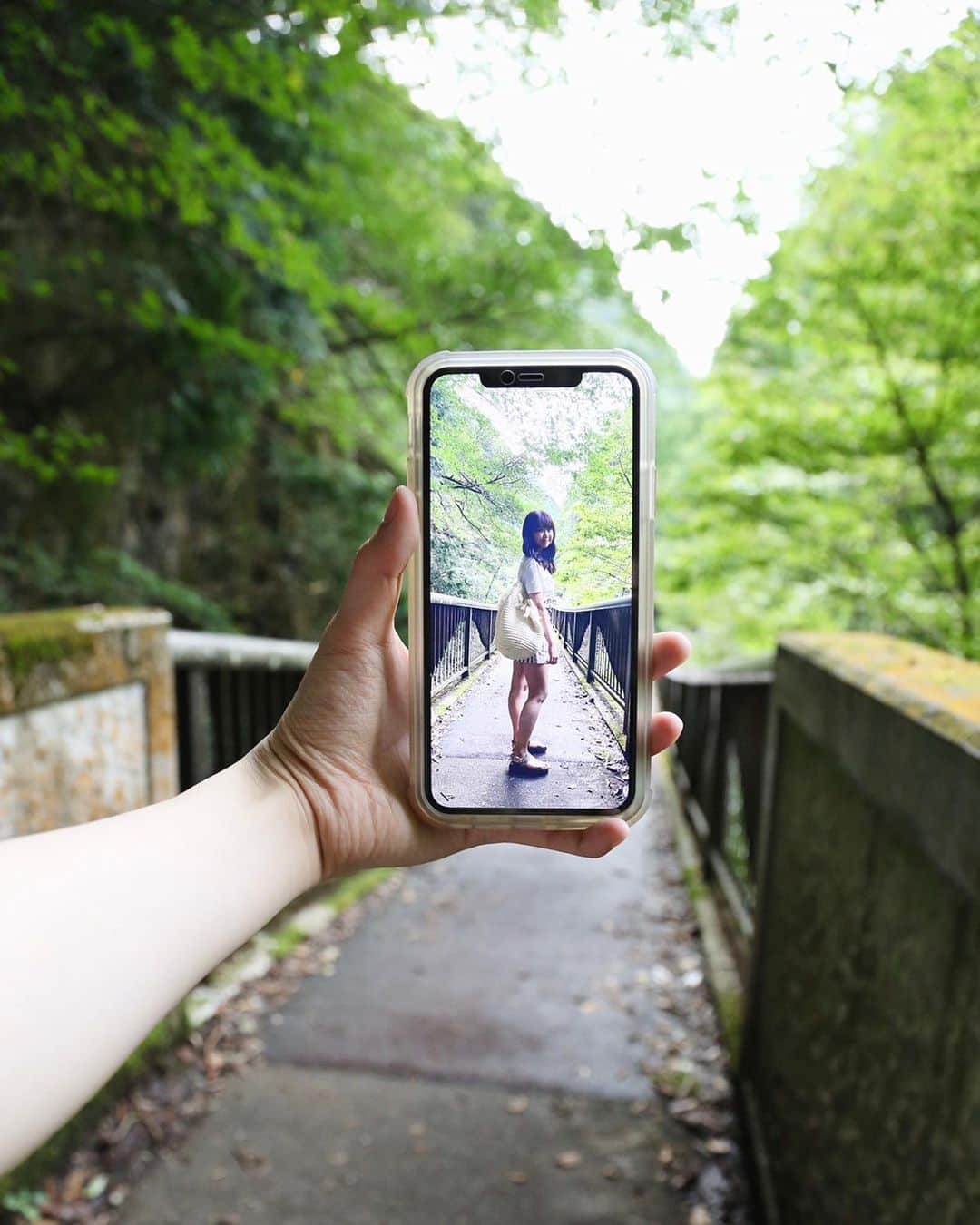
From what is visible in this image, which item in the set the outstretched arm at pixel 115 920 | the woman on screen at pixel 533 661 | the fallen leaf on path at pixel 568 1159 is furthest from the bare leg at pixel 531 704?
the fallen leaf on path at pixel 568 1159

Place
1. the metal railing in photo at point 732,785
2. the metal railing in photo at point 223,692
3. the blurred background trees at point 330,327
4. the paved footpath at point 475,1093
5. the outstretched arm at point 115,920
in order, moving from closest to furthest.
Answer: the outstretched arm at point 115,920 → the paved footpath at point 475,1093 → the metal railing in photo at point 223,692 → the blurred background trees at point 330,327 → the metal railing in photo at point 732,785

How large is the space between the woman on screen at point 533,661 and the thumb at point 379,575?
0.47 feet

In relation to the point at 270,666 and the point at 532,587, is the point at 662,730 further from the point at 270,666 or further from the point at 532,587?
the point at 270,666

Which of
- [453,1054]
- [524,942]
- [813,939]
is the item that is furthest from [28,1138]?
[524,942]

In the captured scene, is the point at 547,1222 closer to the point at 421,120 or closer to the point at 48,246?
the point at 421,120

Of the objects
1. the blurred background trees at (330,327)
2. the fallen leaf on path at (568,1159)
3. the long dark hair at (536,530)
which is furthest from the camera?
the blurred background trees at (330,327)

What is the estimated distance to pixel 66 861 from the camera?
886mm

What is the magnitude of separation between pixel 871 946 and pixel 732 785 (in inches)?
132

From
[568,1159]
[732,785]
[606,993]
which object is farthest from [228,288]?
[568,1159]

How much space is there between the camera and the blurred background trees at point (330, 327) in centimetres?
390

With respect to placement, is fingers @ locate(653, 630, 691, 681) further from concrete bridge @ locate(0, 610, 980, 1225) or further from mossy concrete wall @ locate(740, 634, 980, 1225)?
mossy concrete wall @ locate(740, 634, 980, 1225)

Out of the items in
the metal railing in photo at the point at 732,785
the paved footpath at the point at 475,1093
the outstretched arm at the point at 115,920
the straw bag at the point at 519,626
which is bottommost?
the paved footpath at the point at 475,1093

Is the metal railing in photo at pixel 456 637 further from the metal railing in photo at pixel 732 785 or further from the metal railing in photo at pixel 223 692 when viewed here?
the metal railing in photo at pixel 732 785

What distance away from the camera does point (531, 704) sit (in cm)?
112
